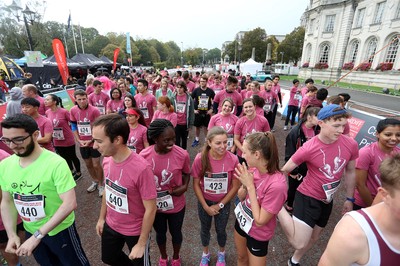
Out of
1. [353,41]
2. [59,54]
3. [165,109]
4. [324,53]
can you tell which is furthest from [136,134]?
[324,53]

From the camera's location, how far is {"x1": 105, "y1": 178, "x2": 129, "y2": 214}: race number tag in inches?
75.0

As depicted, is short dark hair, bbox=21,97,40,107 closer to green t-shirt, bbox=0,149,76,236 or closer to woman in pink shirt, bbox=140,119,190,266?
green t-shirt, bbox=0,149,76,236

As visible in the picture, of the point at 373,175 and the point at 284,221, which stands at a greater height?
the point at 373,175

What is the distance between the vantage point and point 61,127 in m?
4.34

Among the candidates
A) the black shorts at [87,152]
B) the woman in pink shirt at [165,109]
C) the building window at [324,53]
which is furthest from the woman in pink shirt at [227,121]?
the building window at [324,53]

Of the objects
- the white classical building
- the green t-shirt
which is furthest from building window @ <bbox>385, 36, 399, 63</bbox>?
the green t-shirt

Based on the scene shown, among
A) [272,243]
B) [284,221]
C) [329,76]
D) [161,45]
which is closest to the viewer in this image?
[284,221]

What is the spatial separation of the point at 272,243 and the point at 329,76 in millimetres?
39753

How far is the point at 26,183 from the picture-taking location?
181 cm

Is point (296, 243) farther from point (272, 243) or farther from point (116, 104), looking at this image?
point (116, 104)

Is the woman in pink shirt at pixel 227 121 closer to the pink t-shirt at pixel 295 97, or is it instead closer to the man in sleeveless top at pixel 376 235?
the man in sleeveless top at pixel 376 235

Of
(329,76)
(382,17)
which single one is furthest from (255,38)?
(382,17)

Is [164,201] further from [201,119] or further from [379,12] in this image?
[379,12]

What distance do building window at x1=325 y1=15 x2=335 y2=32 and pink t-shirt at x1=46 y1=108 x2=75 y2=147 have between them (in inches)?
1721
